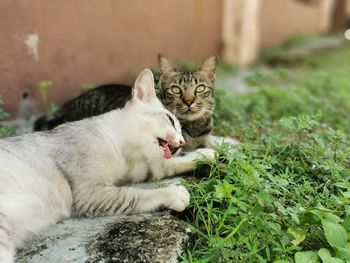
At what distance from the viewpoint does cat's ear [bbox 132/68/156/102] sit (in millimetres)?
3248

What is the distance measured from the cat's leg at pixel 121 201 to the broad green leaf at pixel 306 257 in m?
0.73

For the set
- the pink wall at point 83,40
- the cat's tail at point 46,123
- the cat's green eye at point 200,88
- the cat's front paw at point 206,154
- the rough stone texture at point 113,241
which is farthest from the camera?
the pink wall at point 83,40

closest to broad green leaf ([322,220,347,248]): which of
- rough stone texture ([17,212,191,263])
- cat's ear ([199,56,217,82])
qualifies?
rough stone texture ([17,212,191,263])

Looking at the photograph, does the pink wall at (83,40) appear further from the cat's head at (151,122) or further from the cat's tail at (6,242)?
the cat's tail at (6,242)

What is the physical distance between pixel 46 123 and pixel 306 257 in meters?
2.82

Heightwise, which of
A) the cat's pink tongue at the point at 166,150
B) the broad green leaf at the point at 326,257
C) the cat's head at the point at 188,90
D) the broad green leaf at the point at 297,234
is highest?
the cat's head at the point at 188,90

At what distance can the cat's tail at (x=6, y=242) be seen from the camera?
93.8 inches

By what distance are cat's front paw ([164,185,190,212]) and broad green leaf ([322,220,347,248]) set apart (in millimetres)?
830

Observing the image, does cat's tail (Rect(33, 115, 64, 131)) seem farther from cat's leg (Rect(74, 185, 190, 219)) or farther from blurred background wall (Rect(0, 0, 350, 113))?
cat's leg (Rect(74, 185, 190, 219))

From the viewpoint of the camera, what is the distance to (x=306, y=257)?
259 cm

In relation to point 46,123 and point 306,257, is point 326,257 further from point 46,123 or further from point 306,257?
point 46,123

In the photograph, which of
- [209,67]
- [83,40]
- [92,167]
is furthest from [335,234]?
[83,40]

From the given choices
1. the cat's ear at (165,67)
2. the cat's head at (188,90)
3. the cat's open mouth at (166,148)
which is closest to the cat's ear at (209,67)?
the cat's head at (188,90)

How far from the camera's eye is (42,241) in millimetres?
2699
